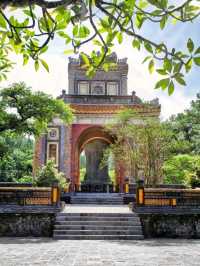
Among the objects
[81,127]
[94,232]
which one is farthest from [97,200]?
[94,232]

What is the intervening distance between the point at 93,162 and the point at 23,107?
12.9 metres

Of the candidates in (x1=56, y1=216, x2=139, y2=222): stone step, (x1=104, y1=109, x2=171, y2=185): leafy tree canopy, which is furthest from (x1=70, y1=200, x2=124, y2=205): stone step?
(x1=56, y1=216, x2=139, y2=222): stone step

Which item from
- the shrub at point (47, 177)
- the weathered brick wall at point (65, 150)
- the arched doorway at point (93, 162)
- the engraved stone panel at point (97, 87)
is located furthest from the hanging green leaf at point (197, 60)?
the engraved stone panel at point (97, 87)

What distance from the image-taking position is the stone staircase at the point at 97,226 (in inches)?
394

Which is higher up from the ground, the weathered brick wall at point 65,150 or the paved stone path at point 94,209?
the weathered brick wall at point 65,150

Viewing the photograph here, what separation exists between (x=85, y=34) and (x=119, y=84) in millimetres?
22931

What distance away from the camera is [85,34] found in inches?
108

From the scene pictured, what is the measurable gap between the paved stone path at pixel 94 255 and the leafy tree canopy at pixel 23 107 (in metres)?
5.35

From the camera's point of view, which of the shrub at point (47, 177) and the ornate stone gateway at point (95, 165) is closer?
the shrub at point (47, 177)

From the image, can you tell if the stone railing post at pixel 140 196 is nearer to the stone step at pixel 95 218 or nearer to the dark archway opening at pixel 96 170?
the stone step at pixel 95 218

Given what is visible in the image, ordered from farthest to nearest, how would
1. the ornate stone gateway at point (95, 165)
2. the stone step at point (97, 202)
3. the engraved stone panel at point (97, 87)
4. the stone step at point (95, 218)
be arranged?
the engraved stone panel at point (97, 87), the ornate stone gateway at point (95, 165), the stone step at point (97, 202), the stone step at point (95, 218)

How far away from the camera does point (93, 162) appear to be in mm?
25172

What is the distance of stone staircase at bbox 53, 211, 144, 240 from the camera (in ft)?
32.9

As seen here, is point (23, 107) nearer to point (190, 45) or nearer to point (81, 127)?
point (81, 127)
